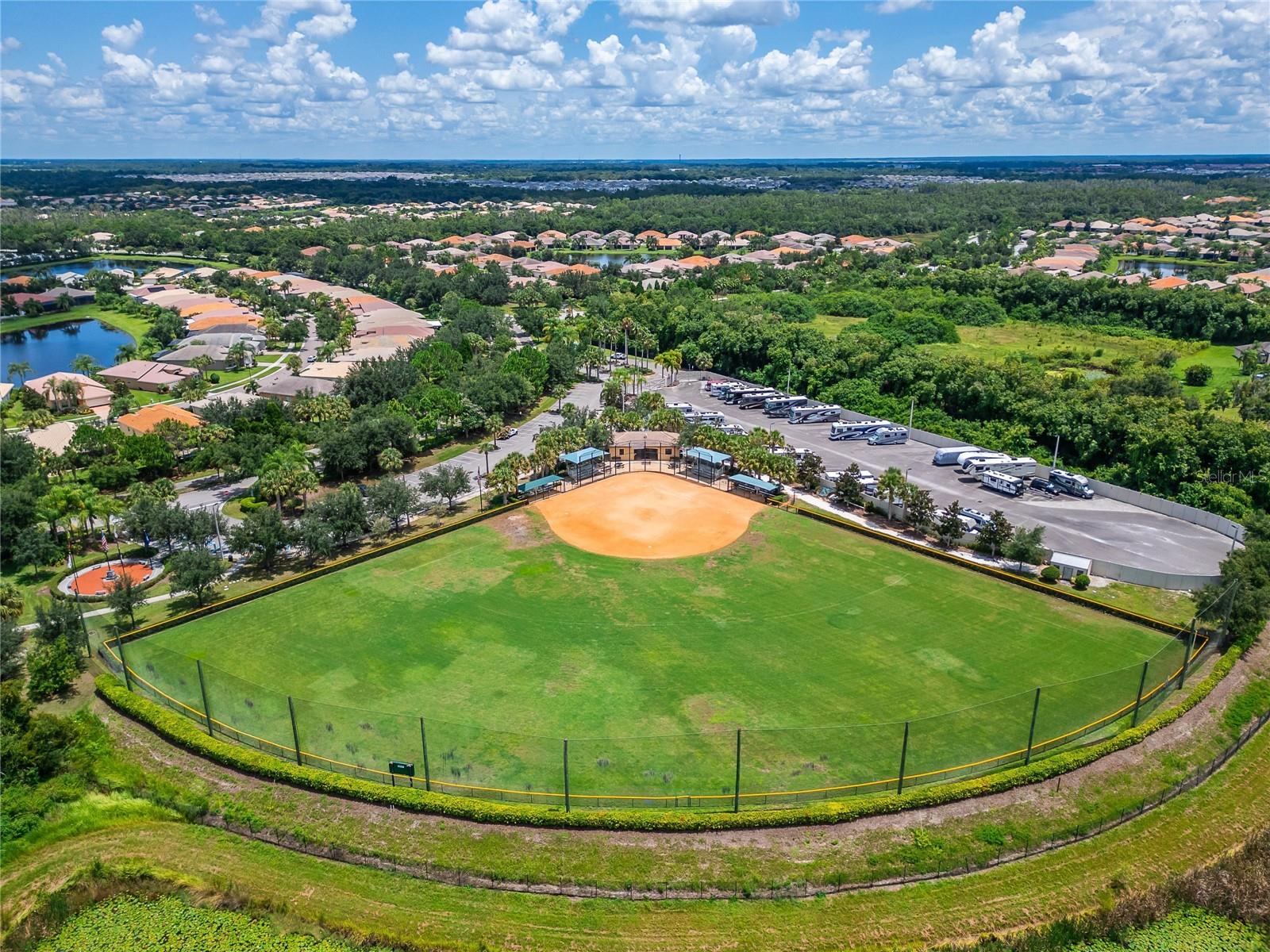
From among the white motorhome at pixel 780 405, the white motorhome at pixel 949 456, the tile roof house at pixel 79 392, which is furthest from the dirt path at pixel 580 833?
the tile roof house at pixel 79 392

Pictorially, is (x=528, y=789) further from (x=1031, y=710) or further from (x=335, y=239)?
(x=335, y=239)

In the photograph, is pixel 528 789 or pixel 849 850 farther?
pixel 528 789

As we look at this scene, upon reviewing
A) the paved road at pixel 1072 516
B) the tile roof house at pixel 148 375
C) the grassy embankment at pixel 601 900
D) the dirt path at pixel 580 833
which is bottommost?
the grassy embankment at pixel 601 900

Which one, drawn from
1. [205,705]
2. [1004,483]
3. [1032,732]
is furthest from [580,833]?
[1004,483]

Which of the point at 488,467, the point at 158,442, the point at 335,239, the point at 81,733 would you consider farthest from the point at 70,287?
the point at 81,733

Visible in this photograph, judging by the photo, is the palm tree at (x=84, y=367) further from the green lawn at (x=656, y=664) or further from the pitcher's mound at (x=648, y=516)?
the pitcher's mound at (x=648, y=516)

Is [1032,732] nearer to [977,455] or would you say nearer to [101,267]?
[977,455]

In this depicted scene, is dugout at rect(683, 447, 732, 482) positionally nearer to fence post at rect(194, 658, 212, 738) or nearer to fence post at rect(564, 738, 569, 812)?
fence post at rect(564, 738, 569, 812)
